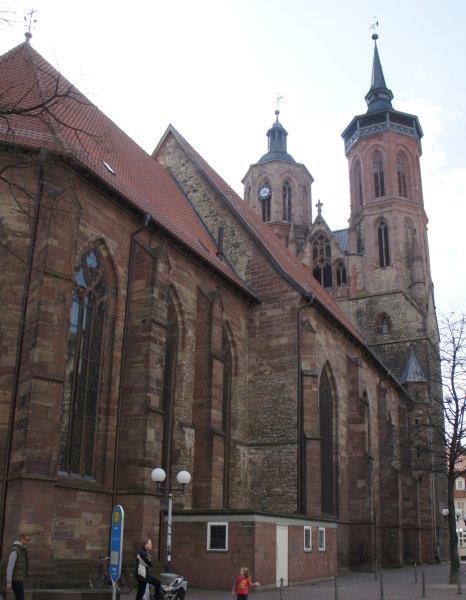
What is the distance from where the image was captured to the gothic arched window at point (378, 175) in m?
45.8

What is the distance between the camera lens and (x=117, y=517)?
34.9ft

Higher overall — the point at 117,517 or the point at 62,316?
the point at 62,316

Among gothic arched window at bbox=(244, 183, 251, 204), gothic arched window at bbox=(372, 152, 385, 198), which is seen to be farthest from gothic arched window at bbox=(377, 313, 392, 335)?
gothic arched window at bbox=(244, 183, 251, 204)

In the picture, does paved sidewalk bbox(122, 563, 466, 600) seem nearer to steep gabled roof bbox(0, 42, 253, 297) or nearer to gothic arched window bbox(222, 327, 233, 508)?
gothic arched window bbox(222, 327, 233, 508)

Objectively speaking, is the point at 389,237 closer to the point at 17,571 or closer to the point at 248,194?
the point at 248,194

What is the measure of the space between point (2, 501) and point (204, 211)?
16.1 m

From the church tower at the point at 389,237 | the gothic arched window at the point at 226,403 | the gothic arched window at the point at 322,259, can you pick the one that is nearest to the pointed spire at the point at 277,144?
the church tower at the point at 389,237

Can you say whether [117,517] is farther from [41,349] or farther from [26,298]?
[26,298]

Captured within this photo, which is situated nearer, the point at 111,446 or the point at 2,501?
the point at 2,501

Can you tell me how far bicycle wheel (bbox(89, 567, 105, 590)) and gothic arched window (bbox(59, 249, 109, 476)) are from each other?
2.28 metres

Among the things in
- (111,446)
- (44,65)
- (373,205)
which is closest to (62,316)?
(111,446)

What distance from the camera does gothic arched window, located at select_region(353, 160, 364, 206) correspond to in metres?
46.4

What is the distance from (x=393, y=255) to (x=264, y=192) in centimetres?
1161

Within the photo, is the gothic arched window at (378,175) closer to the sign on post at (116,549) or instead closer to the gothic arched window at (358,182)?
the gothic arched window at (358,182)
